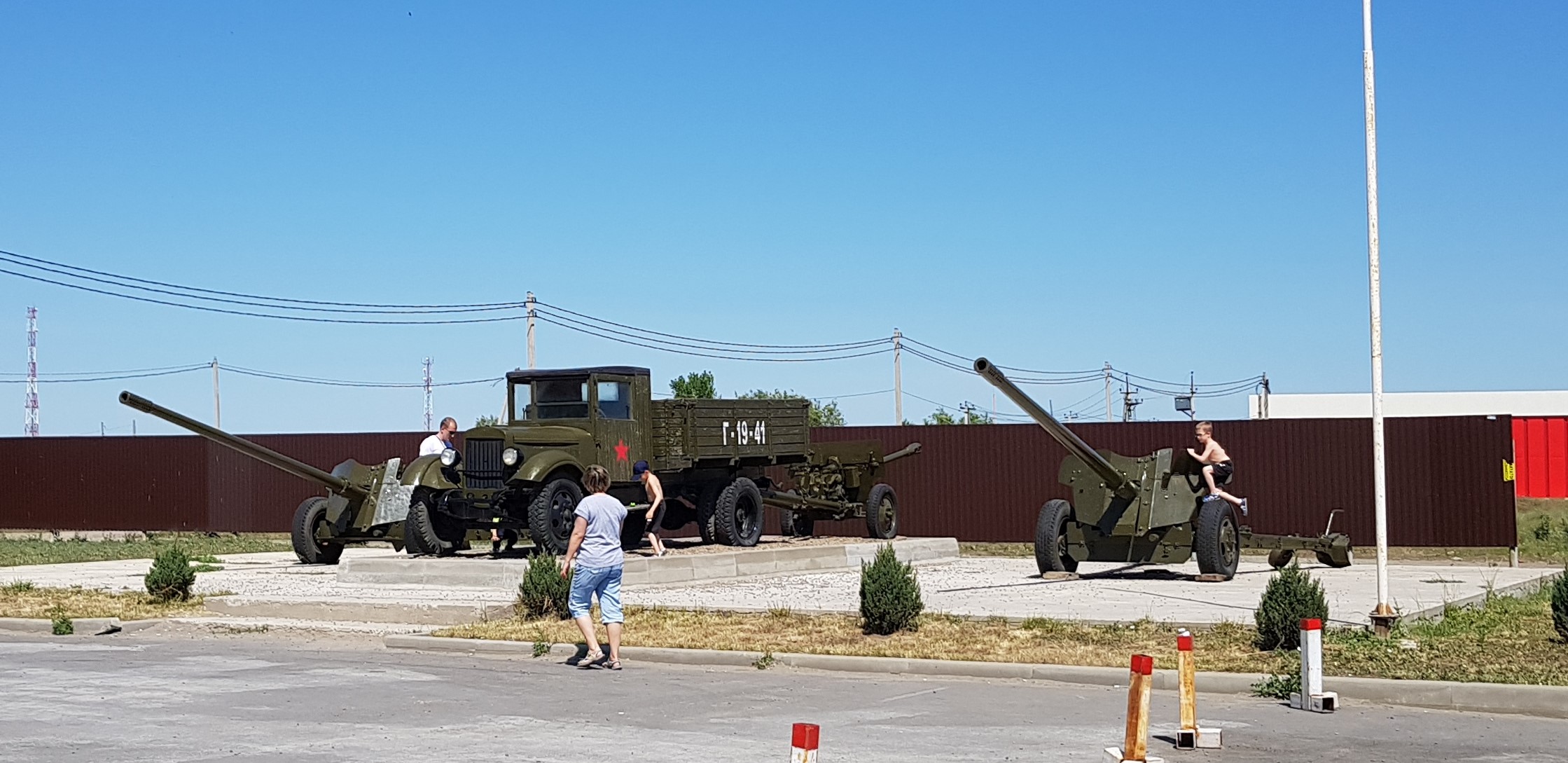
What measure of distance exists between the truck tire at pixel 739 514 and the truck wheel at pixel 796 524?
264cm

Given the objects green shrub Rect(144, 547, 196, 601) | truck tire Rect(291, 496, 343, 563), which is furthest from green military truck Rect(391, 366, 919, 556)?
green shrub Rect(144, 547, 196, 601)

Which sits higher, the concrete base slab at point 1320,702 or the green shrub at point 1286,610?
the green shrub at point 1286,610

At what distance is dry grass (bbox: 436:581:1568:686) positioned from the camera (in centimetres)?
1202

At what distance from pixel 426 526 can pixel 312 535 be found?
3342 millimetres

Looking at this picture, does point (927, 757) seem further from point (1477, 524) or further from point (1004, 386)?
point (1477, 524)

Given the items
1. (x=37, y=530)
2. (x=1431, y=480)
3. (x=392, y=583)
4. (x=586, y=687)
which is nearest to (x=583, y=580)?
(x=586, y=687)

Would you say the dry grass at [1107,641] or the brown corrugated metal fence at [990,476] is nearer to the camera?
the dry grass at [1107,641]

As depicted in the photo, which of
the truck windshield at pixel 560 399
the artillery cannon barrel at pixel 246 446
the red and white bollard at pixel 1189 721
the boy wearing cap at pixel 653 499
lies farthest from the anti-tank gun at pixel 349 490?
the red and white bollard at pixel 1189 721

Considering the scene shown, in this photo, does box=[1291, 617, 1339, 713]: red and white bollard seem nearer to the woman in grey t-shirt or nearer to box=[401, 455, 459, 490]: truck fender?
the woman in grey t-shirt

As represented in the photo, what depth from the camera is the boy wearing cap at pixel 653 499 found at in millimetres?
21344

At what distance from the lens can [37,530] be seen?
117 feet

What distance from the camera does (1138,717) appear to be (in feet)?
26.2

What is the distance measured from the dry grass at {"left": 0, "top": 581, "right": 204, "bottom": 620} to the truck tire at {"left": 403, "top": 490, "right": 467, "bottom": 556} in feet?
11.9

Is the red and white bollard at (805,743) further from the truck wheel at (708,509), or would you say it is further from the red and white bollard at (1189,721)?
the truck wheel at (708,509)
